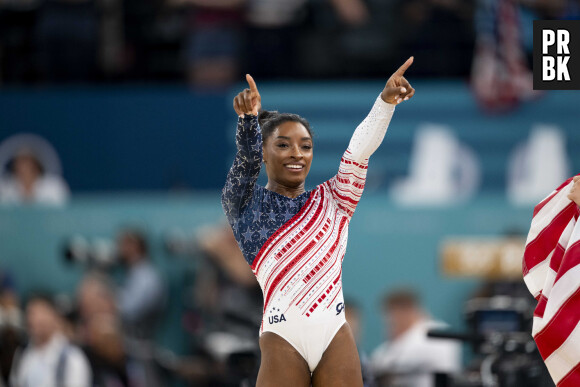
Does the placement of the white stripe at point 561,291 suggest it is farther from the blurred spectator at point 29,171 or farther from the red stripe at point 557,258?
the blurred spectator at point 29,171

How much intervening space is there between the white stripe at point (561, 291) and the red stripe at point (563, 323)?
15 mm

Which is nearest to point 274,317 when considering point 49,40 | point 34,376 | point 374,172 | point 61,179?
point 34,376

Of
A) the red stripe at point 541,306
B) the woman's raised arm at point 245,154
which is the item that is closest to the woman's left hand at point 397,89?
the woman's raised arm at point 245,154

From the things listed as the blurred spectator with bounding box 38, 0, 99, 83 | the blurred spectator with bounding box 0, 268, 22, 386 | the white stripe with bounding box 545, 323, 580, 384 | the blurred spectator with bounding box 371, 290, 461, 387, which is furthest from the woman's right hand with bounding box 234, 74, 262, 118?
the blurred spectator with bounding box 38, 0, 99, 83

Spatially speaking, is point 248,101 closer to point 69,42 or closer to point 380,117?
point 380,117

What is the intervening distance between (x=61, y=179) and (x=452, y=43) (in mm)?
3840

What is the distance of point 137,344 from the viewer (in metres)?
8.71

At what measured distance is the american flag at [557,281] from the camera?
4.29 m

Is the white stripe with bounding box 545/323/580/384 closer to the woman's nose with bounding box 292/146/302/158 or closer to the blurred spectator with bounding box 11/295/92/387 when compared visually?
the woman's nose with bounding box 292/146/302/158

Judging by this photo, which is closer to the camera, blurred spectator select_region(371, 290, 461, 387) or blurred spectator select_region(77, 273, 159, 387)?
blurred spectator select_region(371, 290, 461, 387)

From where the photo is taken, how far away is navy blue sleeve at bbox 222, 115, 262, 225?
13.9 feet

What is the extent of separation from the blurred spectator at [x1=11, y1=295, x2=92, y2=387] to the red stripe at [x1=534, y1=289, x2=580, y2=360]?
4.50 m

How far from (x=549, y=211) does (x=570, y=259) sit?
306mm

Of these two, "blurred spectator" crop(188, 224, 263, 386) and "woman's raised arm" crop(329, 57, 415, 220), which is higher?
"blurred spectator" crop(188, 224, 263, 386)
